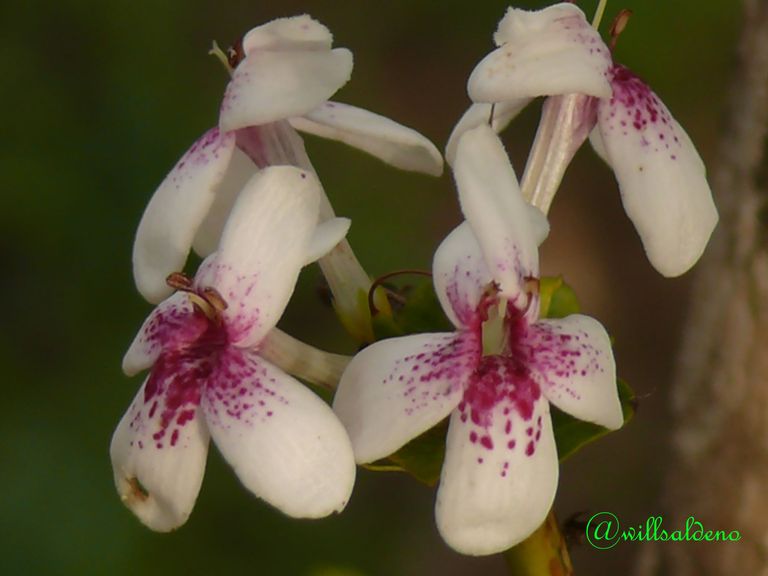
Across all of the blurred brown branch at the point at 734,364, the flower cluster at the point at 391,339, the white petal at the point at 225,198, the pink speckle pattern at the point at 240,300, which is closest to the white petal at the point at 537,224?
the flower cluster at the point at 391,339

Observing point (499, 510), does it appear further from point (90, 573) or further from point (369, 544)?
point (369, 544)

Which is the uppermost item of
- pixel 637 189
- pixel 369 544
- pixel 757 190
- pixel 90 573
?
pixel 637 189

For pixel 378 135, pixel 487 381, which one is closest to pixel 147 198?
pixel 378 135

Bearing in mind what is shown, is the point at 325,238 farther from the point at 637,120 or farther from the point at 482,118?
the point at 637,120

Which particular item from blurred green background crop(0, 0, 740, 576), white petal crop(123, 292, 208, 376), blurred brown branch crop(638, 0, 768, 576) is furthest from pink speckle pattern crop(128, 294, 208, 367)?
blurred green background crop(0, 0, 740, 576)

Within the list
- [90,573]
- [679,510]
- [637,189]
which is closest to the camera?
[637,189]

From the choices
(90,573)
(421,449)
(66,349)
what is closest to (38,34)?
(66,349)

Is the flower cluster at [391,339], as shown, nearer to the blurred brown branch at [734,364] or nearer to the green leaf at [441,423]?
the green leaf at [441,423]
